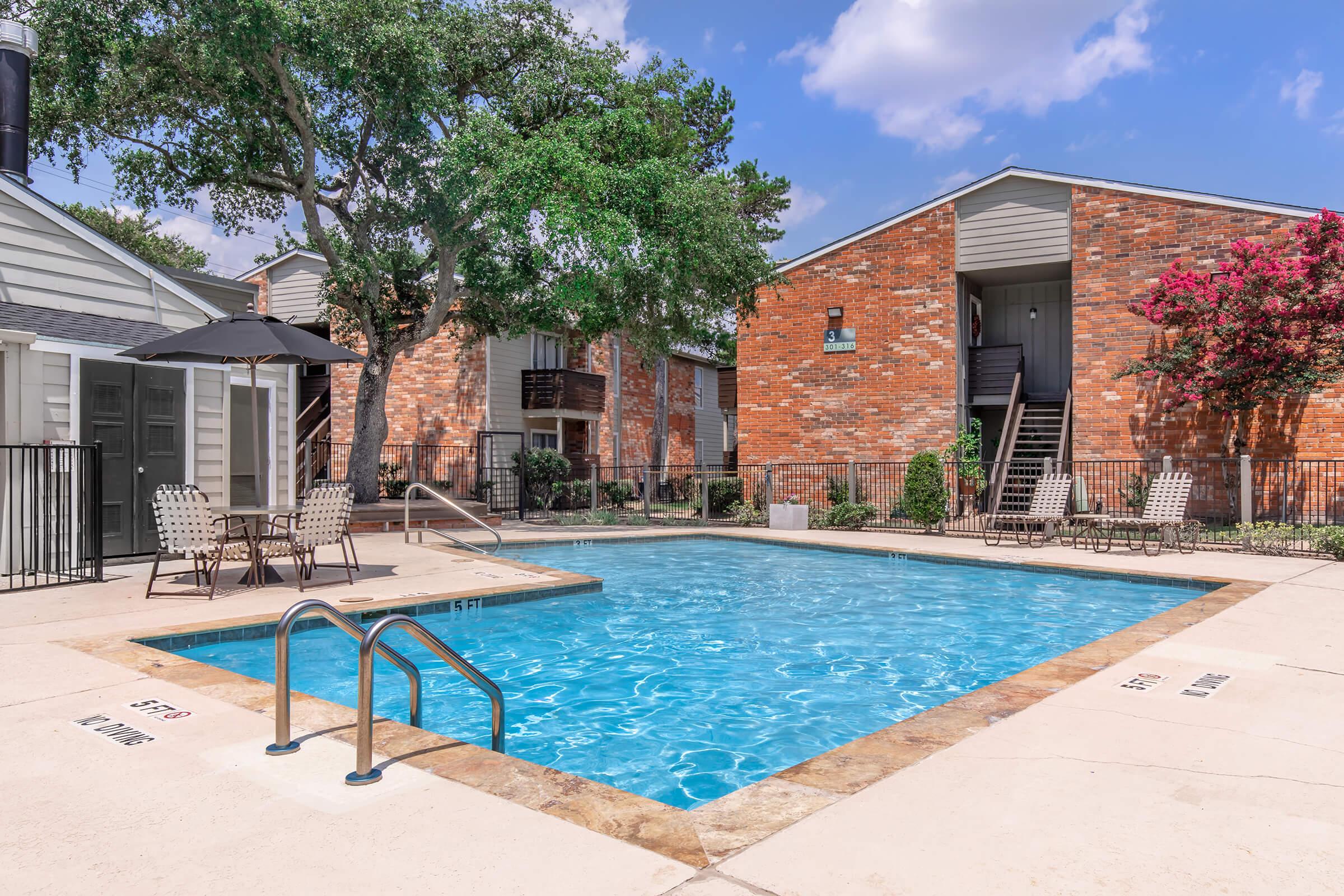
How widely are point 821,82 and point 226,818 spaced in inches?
609

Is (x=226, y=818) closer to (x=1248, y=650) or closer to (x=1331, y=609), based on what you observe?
(x=1248, y=650)

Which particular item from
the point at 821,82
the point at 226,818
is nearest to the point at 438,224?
the point at 821,82

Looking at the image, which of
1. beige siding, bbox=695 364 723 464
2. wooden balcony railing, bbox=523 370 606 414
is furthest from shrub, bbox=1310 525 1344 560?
beige siding, bbox=695 364 723 464

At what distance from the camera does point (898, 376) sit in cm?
1852

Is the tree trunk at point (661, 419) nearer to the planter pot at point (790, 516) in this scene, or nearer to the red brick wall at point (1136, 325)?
the planter pot at point (790, 516)

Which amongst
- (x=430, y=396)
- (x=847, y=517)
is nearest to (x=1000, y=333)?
(x=847, y=517)

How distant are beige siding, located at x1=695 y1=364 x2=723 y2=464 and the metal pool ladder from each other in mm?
29429

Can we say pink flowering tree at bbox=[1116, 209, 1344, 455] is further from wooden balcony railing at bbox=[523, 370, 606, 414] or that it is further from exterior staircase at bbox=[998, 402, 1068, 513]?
wooden balcony railing at bbox=[523, 370, 606, 414]

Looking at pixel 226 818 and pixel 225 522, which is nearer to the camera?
pixel 226 818

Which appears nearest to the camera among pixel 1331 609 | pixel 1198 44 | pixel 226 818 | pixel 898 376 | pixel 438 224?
pixel 226 818

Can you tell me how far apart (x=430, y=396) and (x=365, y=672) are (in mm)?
22111

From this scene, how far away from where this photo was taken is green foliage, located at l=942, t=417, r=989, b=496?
56.4 ft

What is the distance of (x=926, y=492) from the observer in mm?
15539

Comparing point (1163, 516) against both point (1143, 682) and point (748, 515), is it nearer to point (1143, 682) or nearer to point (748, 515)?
point (748, 515)
